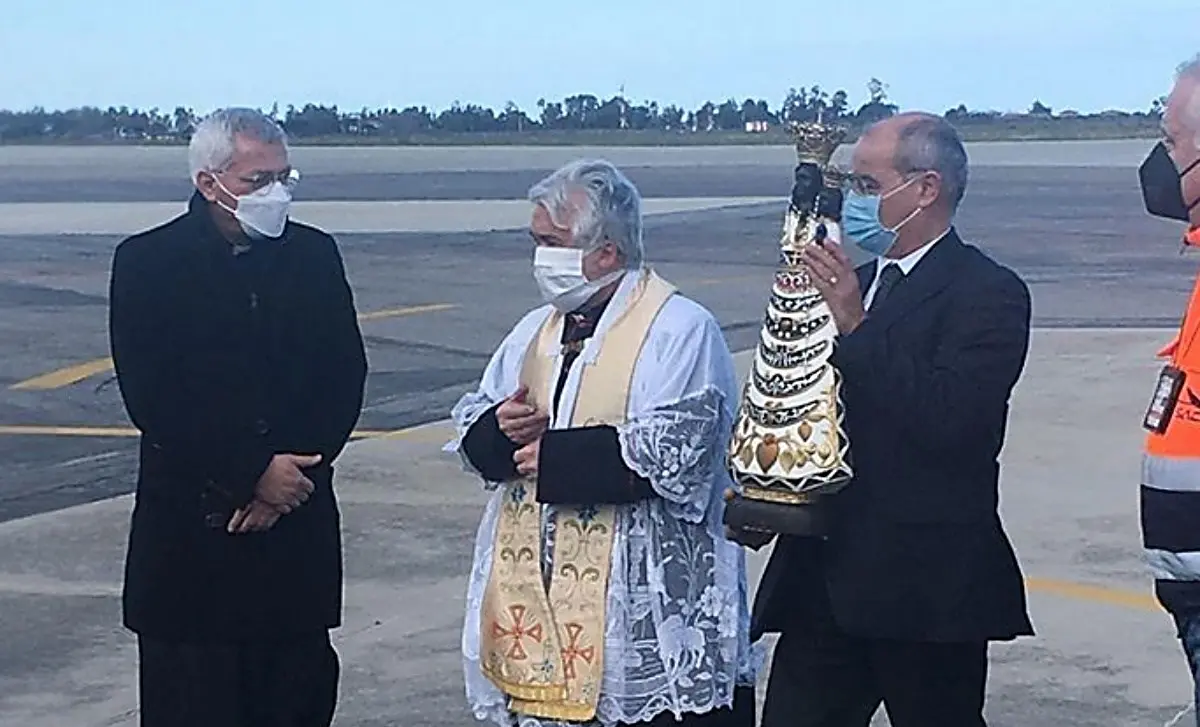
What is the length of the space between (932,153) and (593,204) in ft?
2.46

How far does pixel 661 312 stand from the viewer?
15.3ft

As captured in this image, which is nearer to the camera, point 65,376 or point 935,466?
point 935,466

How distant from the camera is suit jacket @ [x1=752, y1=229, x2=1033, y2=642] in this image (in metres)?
4.36

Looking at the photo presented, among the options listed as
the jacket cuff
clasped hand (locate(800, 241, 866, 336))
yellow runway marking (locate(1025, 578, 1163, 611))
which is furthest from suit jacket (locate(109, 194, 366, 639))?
yellow runway marking (locate(1025, 578, 1163, 611))

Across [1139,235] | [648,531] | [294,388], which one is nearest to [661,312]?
[648,531]

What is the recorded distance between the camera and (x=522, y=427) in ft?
15.2

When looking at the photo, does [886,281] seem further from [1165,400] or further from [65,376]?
[65,376]

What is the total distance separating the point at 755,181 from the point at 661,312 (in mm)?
43872

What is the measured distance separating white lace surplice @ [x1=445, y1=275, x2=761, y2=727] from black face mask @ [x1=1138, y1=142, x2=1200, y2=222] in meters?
1.00

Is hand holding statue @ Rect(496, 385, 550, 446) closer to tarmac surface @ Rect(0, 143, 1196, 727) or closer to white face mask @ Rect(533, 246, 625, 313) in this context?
white face mask @ Rect(533, 246, 625, 313)

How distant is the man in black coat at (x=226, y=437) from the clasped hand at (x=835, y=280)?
1.50 meters

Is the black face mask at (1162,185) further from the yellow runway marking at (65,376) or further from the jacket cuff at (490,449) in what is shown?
the yellow runway marking at (65,376)

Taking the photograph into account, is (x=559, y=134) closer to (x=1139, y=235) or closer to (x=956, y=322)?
(x=1139, y=235)

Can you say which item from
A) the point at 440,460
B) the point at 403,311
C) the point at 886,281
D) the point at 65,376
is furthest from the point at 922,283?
the point at 403,311
